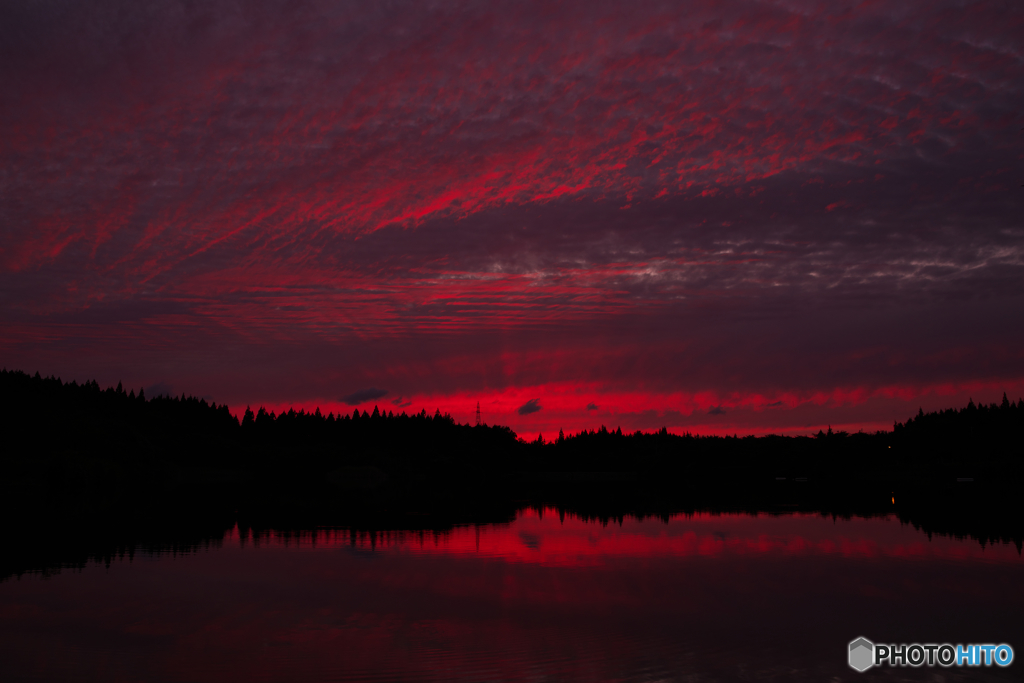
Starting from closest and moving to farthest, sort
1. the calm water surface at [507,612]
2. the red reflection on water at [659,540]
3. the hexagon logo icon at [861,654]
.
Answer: the calm water surface at [507,612] → the hexagon logo icon at [861,654] → the red reflection on water at [659,540]

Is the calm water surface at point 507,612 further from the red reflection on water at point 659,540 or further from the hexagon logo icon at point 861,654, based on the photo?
the red reflection on water at point 659,540

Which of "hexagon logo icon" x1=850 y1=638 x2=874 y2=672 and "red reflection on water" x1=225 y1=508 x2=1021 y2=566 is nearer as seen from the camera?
"hexagon logo icon" x1=850 y1=638 x2=874 y2=672

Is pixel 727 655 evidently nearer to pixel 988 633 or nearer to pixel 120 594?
pixel 988 633

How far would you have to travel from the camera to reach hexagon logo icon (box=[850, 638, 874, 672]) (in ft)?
61.2

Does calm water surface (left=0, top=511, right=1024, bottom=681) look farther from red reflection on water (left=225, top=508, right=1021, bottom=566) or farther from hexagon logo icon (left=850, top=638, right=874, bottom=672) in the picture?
red reflection on water (left=225, top=508, right=1021, bottom=566)

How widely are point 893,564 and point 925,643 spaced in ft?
52.6

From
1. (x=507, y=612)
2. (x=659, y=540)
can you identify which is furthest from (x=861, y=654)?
(x=659, y=540)

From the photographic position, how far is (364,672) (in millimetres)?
17922

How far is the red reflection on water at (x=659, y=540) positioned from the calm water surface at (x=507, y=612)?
44cm

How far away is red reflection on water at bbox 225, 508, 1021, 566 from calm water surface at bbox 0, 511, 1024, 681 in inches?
17.5

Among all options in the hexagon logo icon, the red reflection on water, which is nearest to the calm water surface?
the hexagon logo icon

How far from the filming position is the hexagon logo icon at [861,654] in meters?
18.7

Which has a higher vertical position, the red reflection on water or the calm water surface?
the calm water surface

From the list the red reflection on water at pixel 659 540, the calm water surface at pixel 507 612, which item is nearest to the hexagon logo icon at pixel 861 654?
the calm water surface at pixel 507 612
